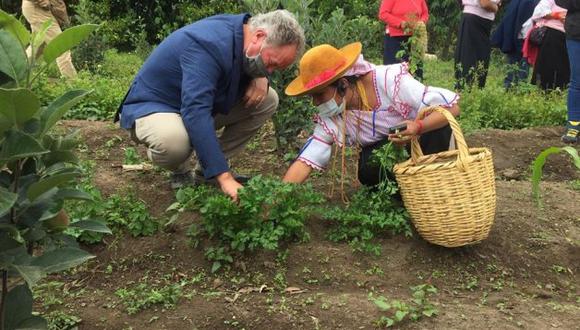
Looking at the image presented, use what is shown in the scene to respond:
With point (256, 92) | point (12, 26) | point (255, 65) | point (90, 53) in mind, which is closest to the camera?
point (12, 26)

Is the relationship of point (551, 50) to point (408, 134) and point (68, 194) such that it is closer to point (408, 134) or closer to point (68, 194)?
point (408, 134)

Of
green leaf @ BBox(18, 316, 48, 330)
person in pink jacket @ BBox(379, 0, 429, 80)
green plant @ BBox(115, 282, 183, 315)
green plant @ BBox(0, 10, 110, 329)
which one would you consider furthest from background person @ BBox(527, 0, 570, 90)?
green leaf @ BBox(18, 316, 48, 330)

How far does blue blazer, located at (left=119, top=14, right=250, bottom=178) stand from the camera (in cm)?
316

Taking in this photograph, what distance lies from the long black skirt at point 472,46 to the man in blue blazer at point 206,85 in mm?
4088

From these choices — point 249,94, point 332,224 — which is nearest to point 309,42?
point 249,94

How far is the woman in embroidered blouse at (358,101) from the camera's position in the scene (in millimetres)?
3260

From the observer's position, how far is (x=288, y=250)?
3221 mm

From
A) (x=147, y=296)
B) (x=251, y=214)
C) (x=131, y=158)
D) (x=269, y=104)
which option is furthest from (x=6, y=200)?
(x=131, y=158)

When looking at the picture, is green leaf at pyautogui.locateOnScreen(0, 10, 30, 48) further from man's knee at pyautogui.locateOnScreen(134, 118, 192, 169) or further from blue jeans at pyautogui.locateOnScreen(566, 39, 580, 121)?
blue jeans at pyautogui.locateOnScreen(566, 39, 580, 121)

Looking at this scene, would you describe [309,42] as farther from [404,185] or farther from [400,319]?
[400,319]

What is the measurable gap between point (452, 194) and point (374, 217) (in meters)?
0.47

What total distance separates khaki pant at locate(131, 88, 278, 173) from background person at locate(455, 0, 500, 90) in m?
3.60

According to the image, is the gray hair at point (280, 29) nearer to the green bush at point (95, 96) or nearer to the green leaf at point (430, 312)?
the green leaf at point (430, 312)

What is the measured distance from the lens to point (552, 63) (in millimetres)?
7312
